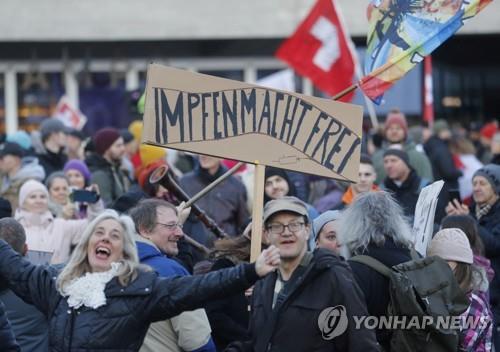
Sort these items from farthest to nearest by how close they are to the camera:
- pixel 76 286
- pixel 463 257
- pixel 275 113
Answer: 1. pixel 463 257
2. pixel 275 113
3. pixel 76 286

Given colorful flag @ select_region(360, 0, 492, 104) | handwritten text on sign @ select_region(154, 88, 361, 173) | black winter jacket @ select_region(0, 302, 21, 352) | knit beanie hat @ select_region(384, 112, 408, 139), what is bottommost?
black winter jacket @ select_region(0, 302, 21, 352)

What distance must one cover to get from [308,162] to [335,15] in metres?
7.27

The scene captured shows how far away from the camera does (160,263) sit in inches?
268

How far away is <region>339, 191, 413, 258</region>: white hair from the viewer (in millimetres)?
6746

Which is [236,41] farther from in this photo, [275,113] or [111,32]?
[275,113]

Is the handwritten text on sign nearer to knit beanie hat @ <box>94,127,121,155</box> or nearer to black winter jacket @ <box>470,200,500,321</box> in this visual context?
black winter jacket @ <box>470,200,500,321</box>

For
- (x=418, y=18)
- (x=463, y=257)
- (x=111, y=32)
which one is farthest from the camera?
(x=111, y=32)

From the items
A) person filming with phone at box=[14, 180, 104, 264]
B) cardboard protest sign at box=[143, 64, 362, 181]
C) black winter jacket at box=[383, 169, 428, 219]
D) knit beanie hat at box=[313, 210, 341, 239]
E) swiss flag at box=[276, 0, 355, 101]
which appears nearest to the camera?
cardboard protest sign at box=[143, 64, 362, 181]

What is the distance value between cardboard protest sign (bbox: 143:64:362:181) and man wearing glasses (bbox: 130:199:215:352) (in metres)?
0.73

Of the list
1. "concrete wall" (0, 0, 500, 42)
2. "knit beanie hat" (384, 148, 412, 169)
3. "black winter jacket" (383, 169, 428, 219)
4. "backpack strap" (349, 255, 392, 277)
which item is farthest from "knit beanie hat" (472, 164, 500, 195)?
"concrete wall" (0, 0, 500, 42)

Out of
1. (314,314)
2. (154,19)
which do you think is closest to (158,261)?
(314,314)

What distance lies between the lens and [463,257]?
7266mm

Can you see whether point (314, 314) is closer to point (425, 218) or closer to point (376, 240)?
point (376, 240)

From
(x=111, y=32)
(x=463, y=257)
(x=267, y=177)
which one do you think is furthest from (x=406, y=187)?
(x=111, y=32)
